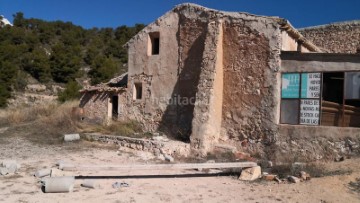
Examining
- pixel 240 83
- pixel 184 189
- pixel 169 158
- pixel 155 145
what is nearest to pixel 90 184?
pixel 184 189

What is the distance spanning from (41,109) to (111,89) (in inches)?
227

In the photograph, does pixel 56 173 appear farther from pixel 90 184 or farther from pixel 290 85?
pixel 290 85

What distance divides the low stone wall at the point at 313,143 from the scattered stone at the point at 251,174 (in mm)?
2589

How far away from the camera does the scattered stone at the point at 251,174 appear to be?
8.61m

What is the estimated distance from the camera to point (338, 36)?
18.6 meters

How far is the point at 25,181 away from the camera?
798cm

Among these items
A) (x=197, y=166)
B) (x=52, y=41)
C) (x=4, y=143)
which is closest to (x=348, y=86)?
(x=197, y=166)

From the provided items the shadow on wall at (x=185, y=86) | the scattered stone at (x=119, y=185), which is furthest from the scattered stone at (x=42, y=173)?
the shadow on wall at (x=185, y=86)

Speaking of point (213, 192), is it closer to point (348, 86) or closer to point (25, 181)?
point (25, 181)

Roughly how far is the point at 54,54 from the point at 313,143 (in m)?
27.9

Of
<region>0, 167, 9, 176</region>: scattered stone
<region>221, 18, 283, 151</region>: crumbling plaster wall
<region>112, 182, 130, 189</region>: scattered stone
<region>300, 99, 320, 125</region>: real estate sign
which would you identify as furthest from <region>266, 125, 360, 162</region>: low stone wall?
<region>0, 167, 9, 176</region>: scattered stone

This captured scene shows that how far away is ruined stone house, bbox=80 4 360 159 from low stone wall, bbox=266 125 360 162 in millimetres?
32

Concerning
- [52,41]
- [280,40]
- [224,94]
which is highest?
[52,41]

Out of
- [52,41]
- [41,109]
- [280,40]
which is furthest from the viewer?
[52,41]
